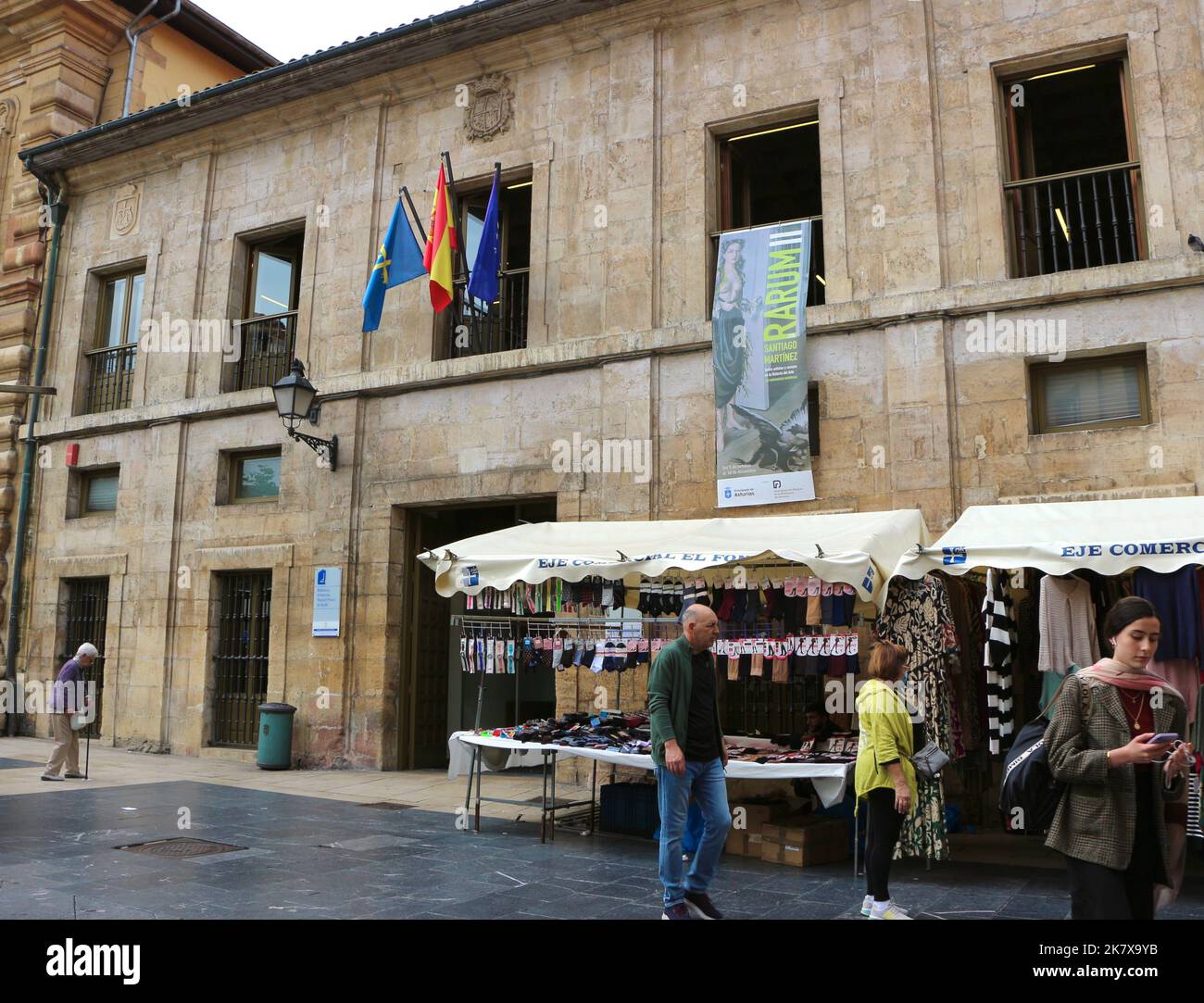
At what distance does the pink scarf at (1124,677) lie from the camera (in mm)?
3807

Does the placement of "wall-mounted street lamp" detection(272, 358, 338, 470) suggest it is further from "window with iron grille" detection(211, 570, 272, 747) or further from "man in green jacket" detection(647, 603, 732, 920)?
"man in green jacket" detection(647, 603, 732, 920)

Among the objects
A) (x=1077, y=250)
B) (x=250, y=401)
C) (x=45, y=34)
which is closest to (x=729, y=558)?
(x=1077, y=250)

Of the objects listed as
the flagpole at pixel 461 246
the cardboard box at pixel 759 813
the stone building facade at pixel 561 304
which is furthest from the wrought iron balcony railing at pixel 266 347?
the cardboard box at pixel 759 813

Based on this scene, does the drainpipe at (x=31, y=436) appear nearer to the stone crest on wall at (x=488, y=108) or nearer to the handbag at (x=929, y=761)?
the stone crest on wall at (x=488, y=108)

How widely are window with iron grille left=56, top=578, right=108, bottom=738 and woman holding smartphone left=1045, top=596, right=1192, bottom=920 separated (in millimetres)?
15570

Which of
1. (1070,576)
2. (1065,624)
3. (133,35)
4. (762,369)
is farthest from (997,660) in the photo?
(133,35)

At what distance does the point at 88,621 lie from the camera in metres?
16.6

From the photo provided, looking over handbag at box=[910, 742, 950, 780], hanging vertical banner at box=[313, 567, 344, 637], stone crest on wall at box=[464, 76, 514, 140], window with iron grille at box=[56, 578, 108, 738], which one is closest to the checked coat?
handbag at box=[910, 742, 950, 780]

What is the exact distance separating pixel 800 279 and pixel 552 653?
4.95m

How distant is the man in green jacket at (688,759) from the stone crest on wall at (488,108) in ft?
32.2

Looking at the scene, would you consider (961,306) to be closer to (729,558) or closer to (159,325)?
(729,558)

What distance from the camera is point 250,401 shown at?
15.1 meters

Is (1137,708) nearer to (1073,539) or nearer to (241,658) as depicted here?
(1073,539)

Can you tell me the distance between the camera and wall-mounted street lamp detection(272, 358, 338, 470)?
13.4 m
